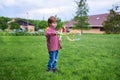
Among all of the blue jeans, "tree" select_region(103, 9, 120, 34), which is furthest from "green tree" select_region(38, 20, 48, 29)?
the blue jeans

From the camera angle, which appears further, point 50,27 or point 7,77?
point 50,27

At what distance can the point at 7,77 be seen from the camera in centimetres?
670

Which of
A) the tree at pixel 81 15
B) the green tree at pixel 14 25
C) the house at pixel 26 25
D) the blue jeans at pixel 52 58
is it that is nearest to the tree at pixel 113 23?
the tree at pixel 81 15

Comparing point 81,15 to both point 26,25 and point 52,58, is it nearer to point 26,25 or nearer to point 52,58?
point 26,25

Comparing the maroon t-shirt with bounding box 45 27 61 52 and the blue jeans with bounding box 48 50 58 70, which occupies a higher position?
the maroon t-shirt with bounding box 45 27 61 52

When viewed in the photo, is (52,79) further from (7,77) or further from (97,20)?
(97,20)

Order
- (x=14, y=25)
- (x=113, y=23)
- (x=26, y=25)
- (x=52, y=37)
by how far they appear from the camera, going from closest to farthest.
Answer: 1. (x=52, y=37)
2. (x=113, y=23)
3. (x=14, y=25)
4. (x=26, y=25)

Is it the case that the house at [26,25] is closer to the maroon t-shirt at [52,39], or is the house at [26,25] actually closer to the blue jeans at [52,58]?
the blue jeans at [52,58]

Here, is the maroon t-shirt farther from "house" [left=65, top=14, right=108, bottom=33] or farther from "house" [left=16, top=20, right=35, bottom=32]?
"house" [left=16, top=20, right=35, bottom=32]

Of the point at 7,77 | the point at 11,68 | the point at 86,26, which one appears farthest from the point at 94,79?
the point at 86,26

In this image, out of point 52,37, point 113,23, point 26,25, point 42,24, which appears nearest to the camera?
point 52,37

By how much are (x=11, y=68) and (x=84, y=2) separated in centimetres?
5714

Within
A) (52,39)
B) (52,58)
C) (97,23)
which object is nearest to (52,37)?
(52,39)

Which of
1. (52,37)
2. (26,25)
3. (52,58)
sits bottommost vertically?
(52,58)
